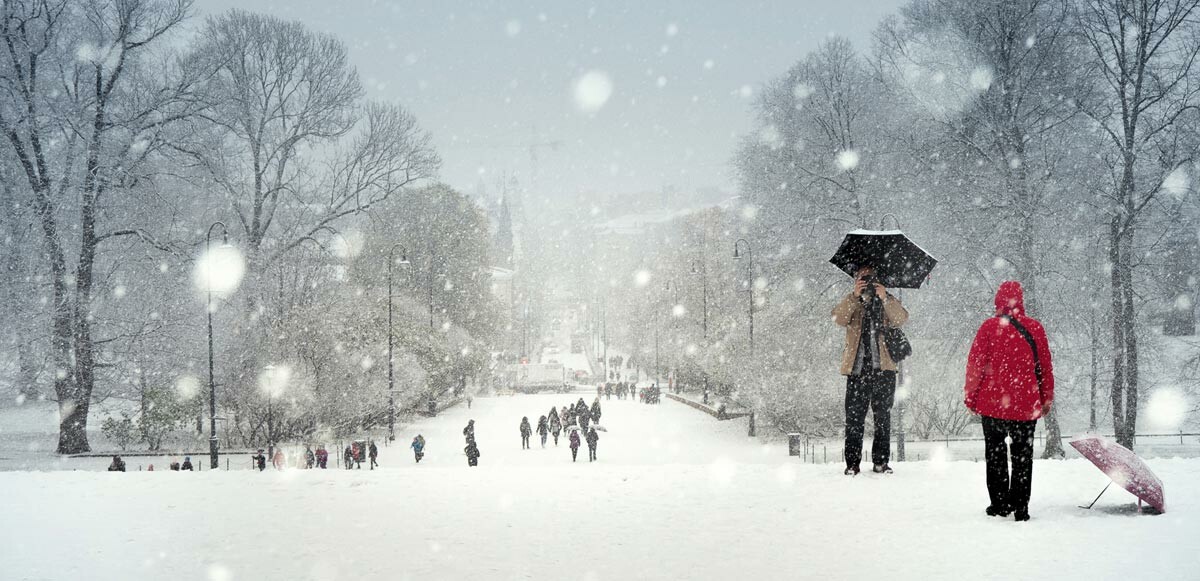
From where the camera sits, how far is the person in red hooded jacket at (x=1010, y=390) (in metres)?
5.71

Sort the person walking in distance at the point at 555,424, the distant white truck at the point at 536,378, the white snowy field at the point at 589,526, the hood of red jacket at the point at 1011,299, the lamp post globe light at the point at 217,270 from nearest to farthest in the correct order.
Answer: the white snowy field at the point at 589,526, the hood of red jacket at the point at 1011,299, the lamp post globe light at the point at 217,270, the person walking in distance at the point at 555,424, the distant white truck at the point at 536,378

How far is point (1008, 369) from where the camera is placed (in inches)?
226

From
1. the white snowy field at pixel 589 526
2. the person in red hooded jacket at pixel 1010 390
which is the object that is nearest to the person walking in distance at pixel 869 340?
the white snowy field at pixel 589 526

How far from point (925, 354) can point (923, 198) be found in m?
5.12

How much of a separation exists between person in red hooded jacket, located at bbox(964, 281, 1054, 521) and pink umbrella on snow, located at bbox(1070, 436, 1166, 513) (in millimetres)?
447

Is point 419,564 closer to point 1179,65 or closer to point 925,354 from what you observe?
point 1179,65

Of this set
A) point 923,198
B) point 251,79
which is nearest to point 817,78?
point 923,198

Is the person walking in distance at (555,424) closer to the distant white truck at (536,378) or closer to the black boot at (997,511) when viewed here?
the black boot at (997,511)

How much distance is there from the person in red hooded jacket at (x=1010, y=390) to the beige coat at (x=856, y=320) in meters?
1.44

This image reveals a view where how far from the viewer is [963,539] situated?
5.40 meters

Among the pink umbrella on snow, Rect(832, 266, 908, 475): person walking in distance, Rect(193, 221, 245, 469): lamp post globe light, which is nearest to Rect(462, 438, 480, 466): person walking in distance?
Rect(193, 221, 245, 469): lamp post globe light

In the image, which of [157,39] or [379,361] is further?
[379,361]

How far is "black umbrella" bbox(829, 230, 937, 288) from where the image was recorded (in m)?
7.62

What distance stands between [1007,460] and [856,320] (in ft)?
6.84
